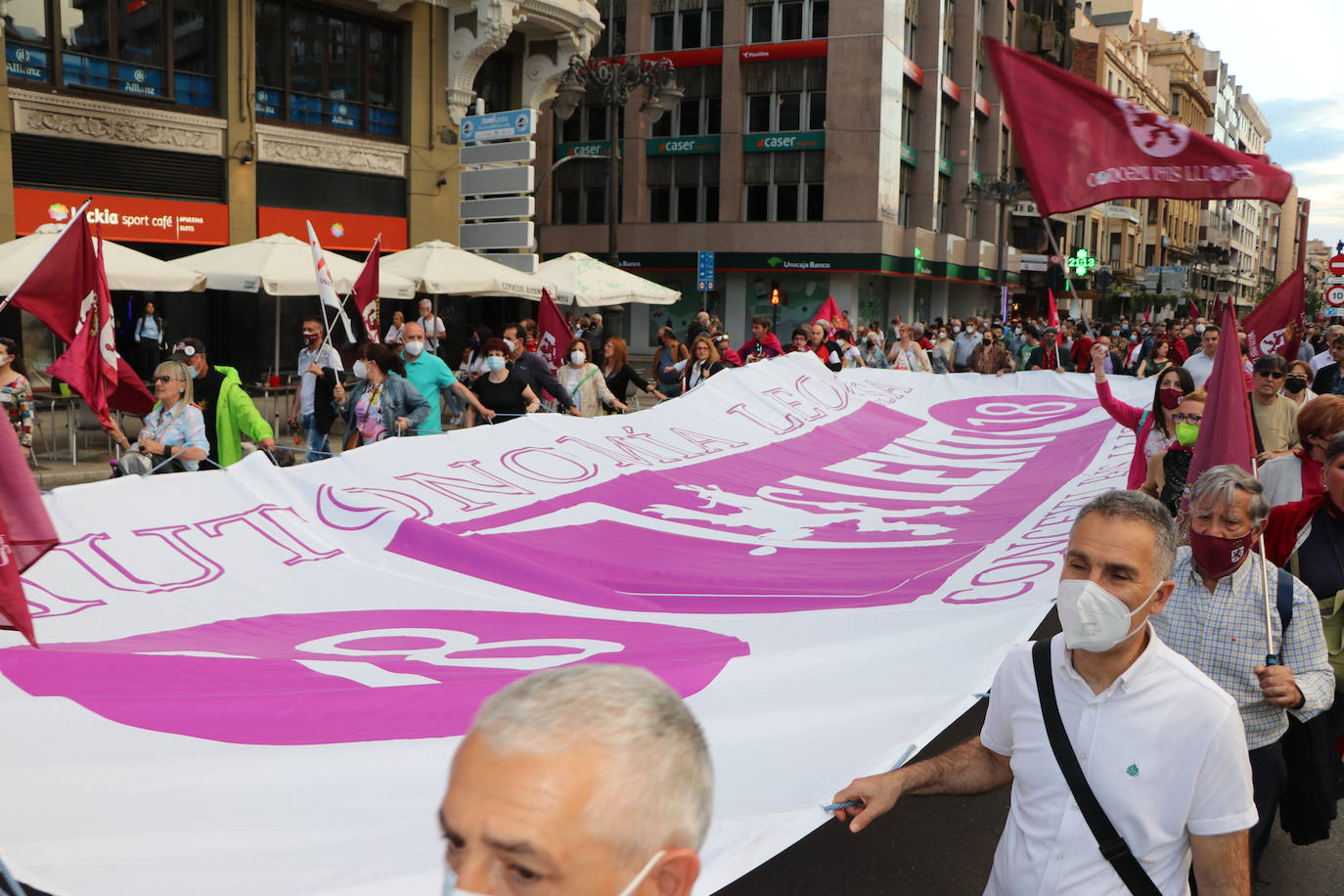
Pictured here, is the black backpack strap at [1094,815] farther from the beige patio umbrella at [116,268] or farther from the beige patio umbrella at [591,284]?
the beige patio umbrella at [591,284]

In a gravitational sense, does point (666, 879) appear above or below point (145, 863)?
above

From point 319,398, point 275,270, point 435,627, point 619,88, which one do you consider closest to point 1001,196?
point 619,88

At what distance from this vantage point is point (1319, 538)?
4652 mm

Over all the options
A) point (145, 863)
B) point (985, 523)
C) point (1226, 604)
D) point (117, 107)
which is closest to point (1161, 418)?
point (985, 523)

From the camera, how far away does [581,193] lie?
5194cm

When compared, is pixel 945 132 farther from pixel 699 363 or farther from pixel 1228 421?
pixel 1228 421

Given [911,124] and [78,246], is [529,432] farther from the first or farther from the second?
[911,124]

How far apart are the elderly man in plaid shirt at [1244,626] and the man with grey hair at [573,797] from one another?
273cm

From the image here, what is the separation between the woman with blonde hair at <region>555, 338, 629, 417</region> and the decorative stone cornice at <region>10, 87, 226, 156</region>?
1333cm

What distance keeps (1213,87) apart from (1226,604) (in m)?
136

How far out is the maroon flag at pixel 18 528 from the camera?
3857 mm

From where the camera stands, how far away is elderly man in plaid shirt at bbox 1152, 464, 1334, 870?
150 inches

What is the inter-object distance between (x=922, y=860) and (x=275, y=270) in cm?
1540

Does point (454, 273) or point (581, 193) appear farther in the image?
point (581, 193)
